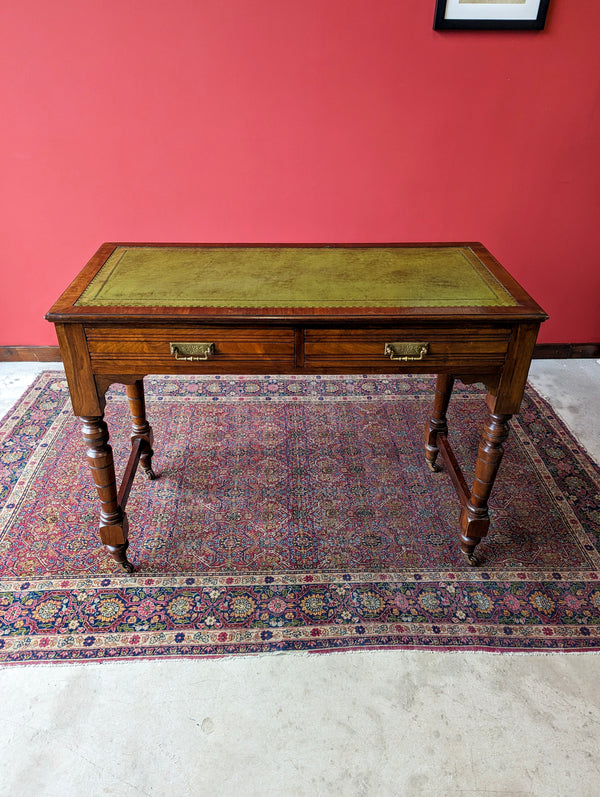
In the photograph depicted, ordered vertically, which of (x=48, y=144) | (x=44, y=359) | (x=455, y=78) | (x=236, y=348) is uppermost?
(x=455, y=78)

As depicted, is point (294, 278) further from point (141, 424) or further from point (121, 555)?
point (121, 555)

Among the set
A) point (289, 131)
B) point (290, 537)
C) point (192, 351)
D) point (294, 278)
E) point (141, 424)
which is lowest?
point (290, 537)

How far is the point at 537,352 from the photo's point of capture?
4.17m

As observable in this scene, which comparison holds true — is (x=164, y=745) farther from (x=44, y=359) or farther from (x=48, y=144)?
(x=48, y=144)

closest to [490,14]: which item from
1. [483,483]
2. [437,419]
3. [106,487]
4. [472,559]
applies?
[437,419]

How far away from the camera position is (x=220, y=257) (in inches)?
Result: 98.0

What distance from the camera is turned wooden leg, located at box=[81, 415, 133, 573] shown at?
2.22m

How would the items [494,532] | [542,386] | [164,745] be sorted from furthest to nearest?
[542,386] < [494,532] < [164,745]

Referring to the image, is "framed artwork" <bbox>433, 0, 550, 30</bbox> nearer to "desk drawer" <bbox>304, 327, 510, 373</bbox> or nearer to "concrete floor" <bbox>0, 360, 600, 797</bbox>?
"desk drawer" <bbox>304, 327, 510, 373</bbox>

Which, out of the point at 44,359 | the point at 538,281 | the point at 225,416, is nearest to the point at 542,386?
the point at 538,281

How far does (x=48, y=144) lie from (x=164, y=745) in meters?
3.23

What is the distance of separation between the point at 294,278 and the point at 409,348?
540mm

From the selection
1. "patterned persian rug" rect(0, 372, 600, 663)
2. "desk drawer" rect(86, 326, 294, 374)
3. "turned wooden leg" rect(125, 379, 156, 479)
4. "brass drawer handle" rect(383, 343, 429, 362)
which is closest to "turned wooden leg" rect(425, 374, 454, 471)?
"patterned persian rug" rect(0, 372, 600, 663)

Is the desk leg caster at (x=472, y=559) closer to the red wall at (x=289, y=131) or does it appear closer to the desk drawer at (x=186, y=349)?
the desk drawer at (x=186, y=349)
